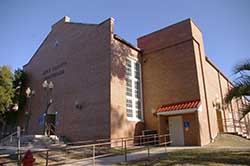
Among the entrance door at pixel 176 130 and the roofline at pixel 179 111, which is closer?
the roofline at pixel 179 111

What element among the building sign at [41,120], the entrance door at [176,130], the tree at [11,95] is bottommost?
the entrance door at [176,130]

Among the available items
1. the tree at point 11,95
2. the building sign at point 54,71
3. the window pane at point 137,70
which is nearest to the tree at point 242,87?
the window pane at point 137,70

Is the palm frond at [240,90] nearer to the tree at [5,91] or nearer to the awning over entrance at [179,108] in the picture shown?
the awning over entrance at [179,108]

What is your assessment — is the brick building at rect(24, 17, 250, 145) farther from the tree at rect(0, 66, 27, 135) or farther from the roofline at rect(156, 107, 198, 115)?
the tree at rect(0, 66, 27, 135)

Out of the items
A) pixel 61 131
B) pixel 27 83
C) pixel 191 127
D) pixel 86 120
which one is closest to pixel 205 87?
pixel 191 127

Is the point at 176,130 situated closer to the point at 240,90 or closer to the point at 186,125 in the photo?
the point at 186,125

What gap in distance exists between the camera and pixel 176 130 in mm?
15727

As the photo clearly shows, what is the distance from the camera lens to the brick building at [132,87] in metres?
15.1

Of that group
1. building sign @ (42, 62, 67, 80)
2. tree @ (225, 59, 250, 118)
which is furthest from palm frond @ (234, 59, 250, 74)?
building sign @ (42, 62, 67, 80)

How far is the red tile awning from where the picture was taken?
14.4 metres

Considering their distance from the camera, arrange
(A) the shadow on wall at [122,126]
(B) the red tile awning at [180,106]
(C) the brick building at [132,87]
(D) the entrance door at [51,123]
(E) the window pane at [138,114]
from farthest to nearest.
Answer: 1. (D) the entrance door at [51,123]
2. (E) the window pane at [138,114]
3. (C) the brick building at [132,87]
4. (A) the shadow on wall at [122,126]
5. (B) the red tile awning at [180,106]

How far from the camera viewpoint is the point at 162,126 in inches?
632

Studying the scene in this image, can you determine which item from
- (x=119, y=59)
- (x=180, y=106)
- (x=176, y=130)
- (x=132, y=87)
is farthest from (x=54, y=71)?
(x=176, y=130)

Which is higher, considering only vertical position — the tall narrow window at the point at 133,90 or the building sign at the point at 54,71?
the building sign at the point at 54,71
